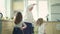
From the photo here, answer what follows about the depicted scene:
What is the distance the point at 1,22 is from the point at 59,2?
10.7ft

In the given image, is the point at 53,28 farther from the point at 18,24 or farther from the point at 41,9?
the point at 18,24

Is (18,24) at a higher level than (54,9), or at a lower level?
lower

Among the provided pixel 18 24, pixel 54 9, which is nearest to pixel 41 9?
pixel 54 9

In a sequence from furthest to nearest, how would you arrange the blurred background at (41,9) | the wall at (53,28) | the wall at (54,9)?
the wall at (54,9), the blurred background at (41,9), the wall at (53,28)

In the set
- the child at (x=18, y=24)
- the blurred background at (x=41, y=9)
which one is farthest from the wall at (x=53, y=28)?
the child at (x=18, y=24)

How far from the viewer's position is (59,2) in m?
6.72

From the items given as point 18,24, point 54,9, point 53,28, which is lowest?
point 53,28

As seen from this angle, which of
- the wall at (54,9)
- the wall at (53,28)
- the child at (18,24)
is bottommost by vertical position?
the wall at (53,28)

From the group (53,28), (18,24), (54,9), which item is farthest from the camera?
(54,9)

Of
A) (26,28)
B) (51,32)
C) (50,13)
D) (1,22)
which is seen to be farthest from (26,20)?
(50,13)

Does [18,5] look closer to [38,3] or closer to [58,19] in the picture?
[38,3]

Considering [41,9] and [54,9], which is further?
[41,9]

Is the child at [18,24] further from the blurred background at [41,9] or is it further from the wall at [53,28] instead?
the wall at [53,28]

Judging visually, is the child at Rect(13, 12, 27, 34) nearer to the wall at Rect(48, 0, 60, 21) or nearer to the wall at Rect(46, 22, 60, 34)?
the wall at Rect(46, 22, 60, 34)
